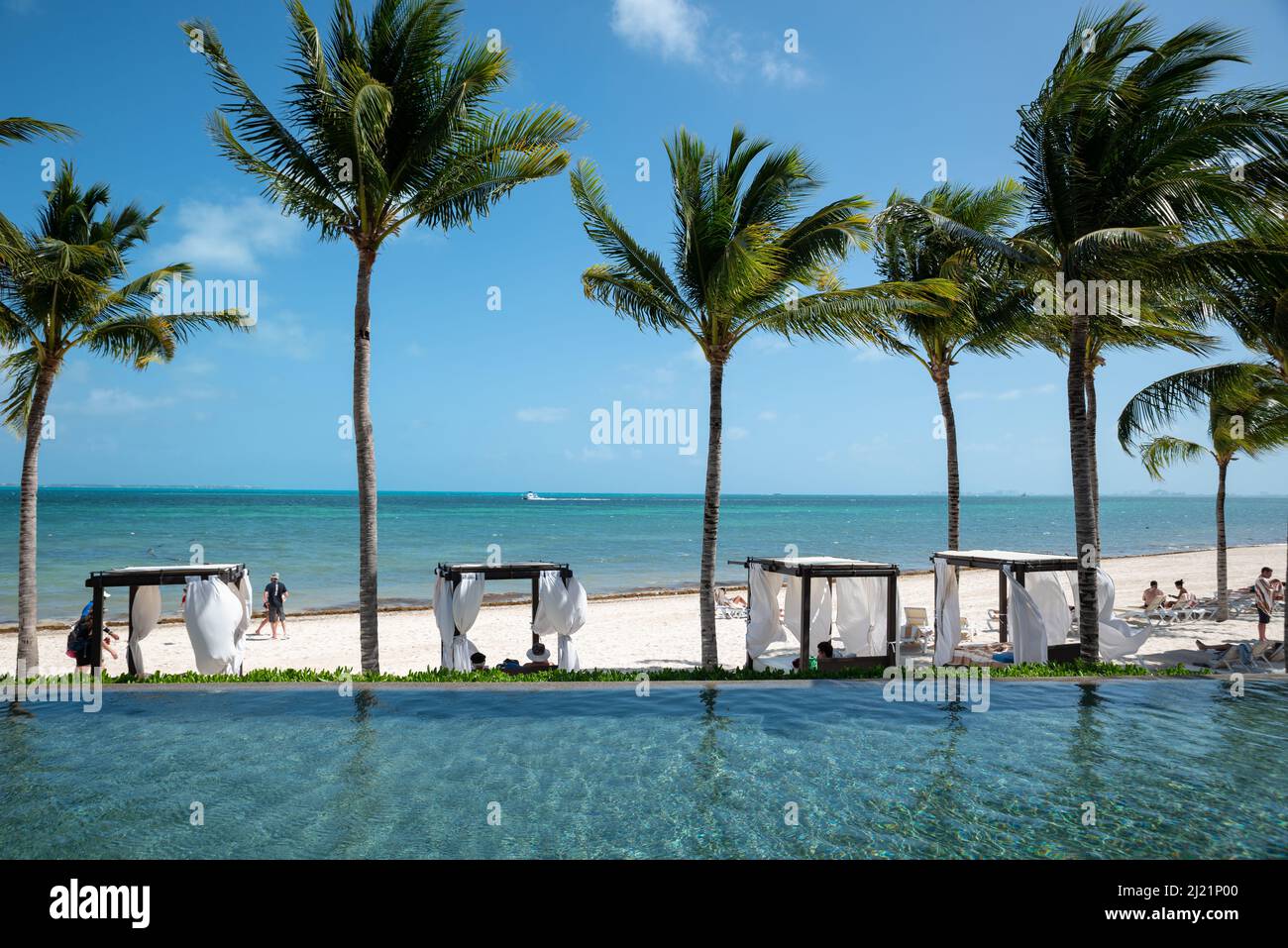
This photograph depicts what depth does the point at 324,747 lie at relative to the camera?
8.10 m

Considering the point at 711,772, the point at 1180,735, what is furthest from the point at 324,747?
the point at 1180,735

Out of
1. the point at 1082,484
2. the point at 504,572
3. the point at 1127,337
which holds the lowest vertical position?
the point at 504,572

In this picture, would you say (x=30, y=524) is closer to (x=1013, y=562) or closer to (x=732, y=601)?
(x=1013, y=562)

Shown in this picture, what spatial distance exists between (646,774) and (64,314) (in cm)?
1202

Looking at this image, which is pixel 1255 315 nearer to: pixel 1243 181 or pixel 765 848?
pixel 1243 181

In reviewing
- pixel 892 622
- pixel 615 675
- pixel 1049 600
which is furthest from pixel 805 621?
pixel 1049 600

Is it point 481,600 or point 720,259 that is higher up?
point 720,259

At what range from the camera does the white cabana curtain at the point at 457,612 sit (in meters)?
11.8

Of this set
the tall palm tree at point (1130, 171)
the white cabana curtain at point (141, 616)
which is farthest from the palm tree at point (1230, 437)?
the white cabana curtain at point (141, 616)

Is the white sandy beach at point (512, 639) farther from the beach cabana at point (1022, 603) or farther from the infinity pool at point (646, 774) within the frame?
the infinity pool at point (646, 774)

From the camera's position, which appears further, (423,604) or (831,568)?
(423,604)

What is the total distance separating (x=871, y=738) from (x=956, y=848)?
265cm

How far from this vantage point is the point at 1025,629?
40.6ft

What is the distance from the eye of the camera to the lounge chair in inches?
623
